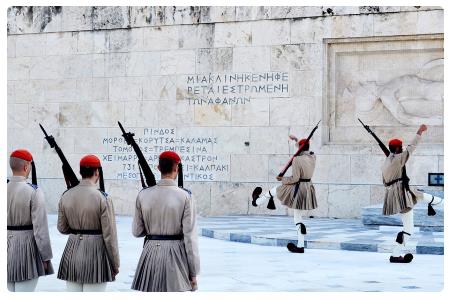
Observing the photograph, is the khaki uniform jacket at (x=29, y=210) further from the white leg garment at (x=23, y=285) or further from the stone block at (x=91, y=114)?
the stone block at (x=91, y=114)

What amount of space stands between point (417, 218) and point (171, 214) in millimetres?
8219

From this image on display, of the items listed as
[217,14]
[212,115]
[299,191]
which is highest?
[217,14]

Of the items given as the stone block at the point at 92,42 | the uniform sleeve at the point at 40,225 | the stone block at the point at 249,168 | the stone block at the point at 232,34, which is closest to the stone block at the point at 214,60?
the stone block at the point at 232,34

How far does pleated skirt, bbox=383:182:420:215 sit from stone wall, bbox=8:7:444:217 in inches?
194

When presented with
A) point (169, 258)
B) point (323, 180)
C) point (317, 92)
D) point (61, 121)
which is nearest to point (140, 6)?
point (61, 121)

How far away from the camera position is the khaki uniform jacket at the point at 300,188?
10.8 m

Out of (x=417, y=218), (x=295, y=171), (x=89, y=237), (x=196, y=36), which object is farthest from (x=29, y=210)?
(x=196, y=36)

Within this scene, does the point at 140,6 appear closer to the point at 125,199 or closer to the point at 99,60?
the point at 99,60

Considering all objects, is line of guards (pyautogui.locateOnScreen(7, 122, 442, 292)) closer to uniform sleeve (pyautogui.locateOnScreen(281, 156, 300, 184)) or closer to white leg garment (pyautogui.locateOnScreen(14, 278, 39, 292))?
white leg garment (pyautogui.locateOnScreen(14, 278, 39, 292))

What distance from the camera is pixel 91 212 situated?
580 cm

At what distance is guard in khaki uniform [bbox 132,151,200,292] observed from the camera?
18.1ft

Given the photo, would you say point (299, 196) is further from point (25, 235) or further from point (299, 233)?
point (25, 235)

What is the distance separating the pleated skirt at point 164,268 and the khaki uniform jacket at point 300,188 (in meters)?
5.38

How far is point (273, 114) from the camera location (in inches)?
604
